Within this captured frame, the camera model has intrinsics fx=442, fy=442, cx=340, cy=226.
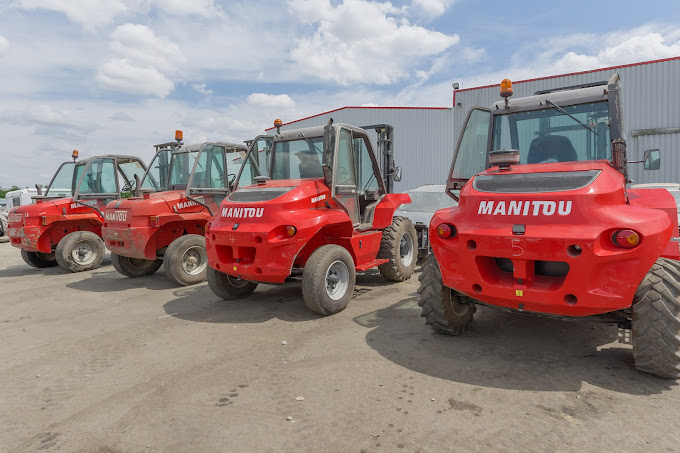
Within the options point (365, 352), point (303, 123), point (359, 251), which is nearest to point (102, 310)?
point (359, 251)

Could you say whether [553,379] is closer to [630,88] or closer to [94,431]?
[94,431]

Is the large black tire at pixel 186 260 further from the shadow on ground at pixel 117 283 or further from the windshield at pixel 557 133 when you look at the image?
the windshield at pixel 557 133

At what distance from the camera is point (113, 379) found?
12.1 ft

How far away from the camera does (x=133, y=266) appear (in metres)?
8.45

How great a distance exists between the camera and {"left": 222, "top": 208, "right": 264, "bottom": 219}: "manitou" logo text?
519 cm

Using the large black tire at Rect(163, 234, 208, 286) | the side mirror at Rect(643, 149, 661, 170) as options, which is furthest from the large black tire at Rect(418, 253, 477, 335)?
the large black tire at Rect(163, 234, 208, 286)

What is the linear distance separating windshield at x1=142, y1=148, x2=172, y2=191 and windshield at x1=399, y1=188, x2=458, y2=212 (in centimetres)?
503

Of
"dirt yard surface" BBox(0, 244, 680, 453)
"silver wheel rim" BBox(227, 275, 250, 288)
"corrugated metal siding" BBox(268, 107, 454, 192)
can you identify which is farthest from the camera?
"corrugated metal siding" BBox(268, 107, 454, 192)

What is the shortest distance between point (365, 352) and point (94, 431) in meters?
2.20

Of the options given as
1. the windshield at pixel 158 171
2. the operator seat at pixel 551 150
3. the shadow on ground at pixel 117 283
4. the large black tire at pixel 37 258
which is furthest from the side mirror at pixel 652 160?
the large black tire at pixel 37 258

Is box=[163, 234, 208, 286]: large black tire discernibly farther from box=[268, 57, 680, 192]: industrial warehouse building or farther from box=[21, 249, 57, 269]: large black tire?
box=[268, 57, 680, 192]: industrial warehouse building

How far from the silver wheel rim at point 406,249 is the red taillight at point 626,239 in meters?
4.38

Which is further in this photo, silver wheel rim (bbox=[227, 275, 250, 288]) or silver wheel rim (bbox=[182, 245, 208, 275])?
silver wheel rim (bbox=[182, 245, 208, 275])

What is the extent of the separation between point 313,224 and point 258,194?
0.87 meters
